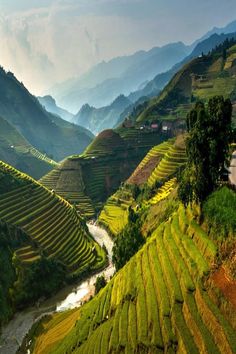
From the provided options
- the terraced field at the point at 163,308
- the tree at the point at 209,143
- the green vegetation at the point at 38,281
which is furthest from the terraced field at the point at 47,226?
the tree at the point at 209,143

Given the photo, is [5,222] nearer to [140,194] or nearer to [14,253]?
[14,253]

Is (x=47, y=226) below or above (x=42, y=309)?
above

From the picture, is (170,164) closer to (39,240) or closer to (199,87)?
(39,240)

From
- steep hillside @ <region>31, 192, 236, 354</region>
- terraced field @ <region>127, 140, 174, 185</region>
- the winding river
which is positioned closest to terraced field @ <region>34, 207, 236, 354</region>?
steep hillside @ <region>31, 192, 236, 354</region>

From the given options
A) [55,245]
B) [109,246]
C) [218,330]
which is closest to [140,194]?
[109,246]

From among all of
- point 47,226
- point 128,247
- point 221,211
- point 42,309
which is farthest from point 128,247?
point 47,226

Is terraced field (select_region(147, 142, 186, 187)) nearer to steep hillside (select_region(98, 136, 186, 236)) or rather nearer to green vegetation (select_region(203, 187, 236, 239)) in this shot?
steep hillside (select_region(98, 136, 186, 236))

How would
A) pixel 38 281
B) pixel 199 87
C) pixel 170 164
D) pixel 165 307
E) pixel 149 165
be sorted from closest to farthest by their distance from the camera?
pixel 165 307 → pixel 38 281 → pixel 170 164 → pixel 149 165 → pixel 199 87
